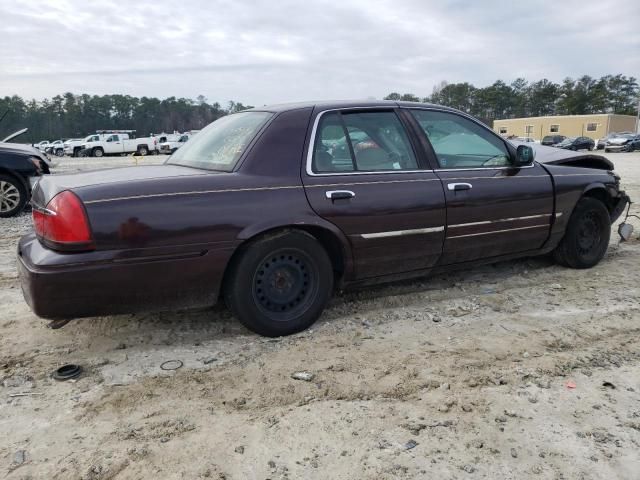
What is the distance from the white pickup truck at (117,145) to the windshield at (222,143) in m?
36.5

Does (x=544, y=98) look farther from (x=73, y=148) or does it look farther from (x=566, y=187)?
(x=566, y=187)

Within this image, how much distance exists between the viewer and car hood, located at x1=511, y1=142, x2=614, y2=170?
4.93m

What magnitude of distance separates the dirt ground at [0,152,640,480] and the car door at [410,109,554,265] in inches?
19.8

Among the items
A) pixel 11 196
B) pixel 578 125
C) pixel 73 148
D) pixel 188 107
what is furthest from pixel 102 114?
pixel 11 196

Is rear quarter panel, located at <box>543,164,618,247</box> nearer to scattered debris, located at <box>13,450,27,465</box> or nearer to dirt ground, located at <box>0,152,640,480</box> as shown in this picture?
dirt ground, located at <box>0,152,640,480</box>

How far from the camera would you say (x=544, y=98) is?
97.8 meters

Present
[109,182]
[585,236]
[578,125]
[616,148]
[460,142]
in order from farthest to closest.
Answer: [578,125], [616,148], [585,236], [460,142], [109,182]

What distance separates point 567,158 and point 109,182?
4217 millimetres

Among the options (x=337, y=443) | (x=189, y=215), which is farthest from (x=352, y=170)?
(x=337, y=443)

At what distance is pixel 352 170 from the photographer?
354cm

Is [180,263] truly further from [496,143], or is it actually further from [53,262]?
[496,143]

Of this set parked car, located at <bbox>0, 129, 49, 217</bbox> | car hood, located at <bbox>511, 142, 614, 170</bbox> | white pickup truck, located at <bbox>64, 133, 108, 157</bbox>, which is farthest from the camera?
white pickup truck, located at <bbox>64, 133, 108, 157</bbox>

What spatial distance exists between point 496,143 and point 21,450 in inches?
155

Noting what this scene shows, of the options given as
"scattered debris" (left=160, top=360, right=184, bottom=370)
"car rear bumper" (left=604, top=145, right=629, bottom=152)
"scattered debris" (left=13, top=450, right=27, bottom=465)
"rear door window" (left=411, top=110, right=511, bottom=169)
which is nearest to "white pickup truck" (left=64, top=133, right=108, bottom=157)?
"car rear bumper" (left=604, top=145, right=629, bottom=152)
